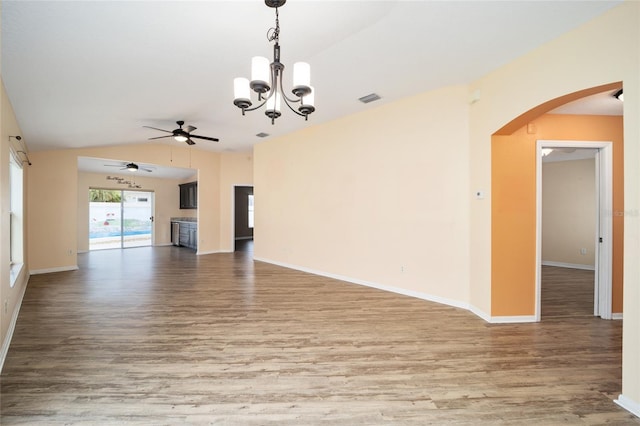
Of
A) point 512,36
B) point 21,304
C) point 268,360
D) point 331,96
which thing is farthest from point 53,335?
point 512,36

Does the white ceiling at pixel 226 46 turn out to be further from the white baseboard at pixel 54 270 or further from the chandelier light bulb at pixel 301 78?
the white baseboard at pixel 54 270

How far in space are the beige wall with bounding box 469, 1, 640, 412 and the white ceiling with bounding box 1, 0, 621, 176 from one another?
15 cm

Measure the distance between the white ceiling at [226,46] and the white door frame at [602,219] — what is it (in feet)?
4.70

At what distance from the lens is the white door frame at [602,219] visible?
335 centimetres

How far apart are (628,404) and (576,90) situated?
2.35 metres

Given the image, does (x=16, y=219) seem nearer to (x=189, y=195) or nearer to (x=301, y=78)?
(x=301, y=78)

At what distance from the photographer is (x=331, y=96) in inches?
164

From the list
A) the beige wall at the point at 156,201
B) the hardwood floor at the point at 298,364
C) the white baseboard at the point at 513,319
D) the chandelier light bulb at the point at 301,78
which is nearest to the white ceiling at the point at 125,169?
the beige wall at the point at 156,201

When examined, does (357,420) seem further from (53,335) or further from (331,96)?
(331,96)

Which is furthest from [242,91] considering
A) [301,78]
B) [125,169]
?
[125,169]

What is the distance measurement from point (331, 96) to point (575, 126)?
3.08m

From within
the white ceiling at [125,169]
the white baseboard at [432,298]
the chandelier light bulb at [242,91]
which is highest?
the white ceiling at [125,169]

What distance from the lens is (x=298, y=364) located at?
237cm

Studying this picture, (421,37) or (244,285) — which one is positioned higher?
(421,37)
